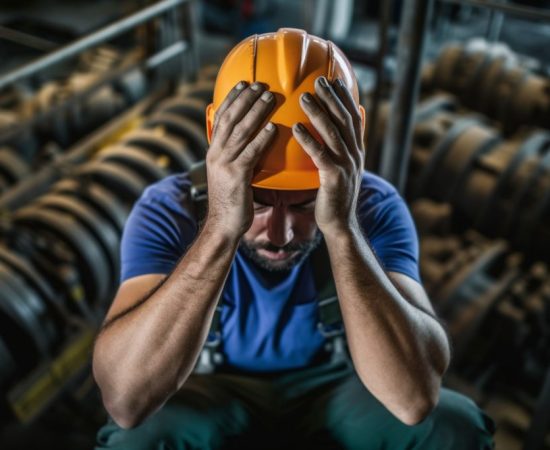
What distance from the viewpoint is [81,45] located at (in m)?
2.26

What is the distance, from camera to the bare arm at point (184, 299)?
4.05 feet

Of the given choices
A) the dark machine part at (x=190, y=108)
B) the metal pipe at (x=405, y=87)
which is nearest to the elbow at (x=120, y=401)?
the metal pipe at (x=405, y=87)

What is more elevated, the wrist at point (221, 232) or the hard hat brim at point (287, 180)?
the hard hat brim at point (287, 180)

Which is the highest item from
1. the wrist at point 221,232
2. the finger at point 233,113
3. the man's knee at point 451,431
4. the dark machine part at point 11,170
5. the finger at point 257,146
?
the finger at point 233,113

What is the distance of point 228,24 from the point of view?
23.6ft

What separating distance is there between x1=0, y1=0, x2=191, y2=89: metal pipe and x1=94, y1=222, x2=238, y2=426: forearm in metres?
0.99

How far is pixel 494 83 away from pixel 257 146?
325cm

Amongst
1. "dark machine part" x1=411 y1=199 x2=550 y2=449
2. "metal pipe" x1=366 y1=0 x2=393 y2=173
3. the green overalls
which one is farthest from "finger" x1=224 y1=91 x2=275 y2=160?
"dark machine part" x1=411 y1=199 x2=550 y2=449

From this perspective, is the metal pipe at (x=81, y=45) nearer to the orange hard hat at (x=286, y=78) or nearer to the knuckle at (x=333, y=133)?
the orange hard hat at (x=286, y=78)

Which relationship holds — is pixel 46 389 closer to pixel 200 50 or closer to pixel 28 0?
pixel 200 50

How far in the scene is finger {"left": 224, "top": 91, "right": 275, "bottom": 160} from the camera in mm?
1214

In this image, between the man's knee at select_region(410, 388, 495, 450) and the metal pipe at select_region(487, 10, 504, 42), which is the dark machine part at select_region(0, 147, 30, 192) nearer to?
the man's knee at select_region(410, 388, 495, 450)

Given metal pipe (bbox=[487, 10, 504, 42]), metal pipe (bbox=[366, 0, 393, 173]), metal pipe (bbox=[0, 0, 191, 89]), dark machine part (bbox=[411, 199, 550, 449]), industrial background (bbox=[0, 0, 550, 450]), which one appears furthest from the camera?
metal pipe (bbox=[487, 10, 504, 42])

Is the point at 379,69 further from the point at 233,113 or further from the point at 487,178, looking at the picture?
the point at 233,113
